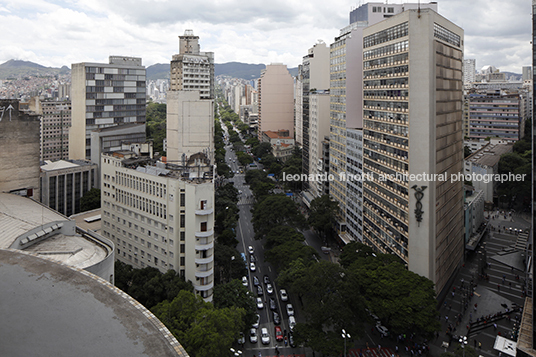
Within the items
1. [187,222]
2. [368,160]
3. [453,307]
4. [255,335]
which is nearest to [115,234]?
[187,222]

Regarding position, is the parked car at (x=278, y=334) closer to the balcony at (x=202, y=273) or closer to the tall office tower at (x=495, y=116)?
the balcony at (x=202, y=273)

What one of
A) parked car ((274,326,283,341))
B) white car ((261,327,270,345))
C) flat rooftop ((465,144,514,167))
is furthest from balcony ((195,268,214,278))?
flat rooftop ((465,144,514,167))

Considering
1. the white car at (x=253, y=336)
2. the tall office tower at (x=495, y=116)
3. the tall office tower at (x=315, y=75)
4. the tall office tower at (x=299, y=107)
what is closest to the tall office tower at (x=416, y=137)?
the white car at (x=253, y=336)

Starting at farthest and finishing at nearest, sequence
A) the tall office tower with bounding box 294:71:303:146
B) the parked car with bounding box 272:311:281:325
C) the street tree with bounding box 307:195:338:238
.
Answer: the tall office tower with bounding box 294:71:303:146 < the street tree with bounding box 307:195:338:238 < the parked car with bounding box 272:311:281:325

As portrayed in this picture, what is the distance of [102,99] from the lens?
8619 cm

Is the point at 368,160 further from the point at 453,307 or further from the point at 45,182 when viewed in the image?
the point at 45,182

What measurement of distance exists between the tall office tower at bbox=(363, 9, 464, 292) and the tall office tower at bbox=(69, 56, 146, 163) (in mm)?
54441

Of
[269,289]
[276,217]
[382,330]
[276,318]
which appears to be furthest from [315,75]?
[382,330]

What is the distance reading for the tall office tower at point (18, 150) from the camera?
5381 centimetres

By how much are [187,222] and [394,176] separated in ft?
81.7

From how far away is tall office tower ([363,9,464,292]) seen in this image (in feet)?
147

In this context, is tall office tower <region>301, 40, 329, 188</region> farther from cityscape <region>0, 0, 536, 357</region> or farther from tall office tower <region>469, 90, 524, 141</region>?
tall office tower <region>469, 90, 524, 141</region>

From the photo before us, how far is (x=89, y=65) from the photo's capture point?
271 feet

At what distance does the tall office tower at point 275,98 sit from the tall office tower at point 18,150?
126 meters
